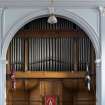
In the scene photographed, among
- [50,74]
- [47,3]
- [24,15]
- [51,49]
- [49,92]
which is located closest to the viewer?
[47,3]

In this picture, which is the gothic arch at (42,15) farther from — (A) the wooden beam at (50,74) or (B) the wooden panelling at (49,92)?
(B) the wooden panelling at (49,92)

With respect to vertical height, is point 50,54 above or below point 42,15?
below

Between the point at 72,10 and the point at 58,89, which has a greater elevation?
the point at 72,10

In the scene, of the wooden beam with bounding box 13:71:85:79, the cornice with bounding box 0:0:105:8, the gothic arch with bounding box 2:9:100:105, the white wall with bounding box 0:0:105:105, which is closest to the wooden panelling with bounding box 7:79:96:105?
the wooden beam with bounding box 13:71:85:79

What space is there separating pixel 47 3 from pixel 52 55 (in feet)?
5.51

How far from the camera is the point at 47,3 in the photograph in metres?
10.8

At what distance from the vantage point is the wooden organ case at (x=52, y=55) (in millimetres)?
11664

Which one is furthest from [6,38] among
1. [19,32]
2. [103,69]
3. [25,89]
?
[103,69]

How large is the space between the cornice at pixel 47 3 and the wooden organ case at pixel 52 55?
95 cm

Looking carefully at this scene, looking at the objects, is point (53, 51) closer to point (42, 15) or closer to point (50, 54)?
point (50, 54)

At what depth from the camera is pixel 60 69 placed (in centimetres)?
1177

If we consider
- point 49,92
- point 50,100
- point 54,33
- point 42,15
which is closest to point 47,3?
point 42,15

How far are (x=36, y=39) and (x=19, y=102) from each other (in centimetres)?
189

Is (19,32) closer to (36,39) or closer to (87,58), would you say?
(36,39)
